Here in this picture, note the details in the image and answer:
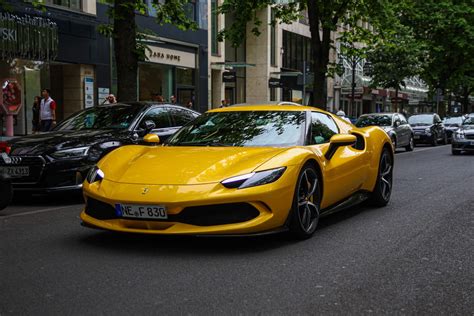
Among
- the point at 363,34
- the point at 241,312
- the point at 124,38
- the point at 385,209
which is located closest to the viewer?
the point at 241,312

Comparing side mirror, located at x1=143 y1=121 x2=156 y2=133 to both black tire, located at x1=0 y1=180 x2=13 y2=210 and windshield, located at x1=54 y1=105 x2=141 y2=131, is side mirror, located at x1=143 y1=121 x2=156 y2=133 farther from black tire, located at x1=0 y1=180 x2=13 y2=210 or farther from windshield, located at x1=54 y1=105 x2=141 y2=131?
black tire, located at x1=0 y1=180 x2=13 y2=210

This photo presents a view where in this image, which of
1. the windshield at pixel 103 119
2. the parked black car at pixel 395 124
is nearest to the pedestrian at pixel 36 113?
the windshield at pixel 103 119

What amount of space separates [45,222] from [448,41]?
35.8 meters

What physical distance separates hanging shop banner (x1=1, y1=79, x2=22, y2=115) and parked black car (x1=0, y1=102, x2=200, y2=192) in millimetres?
10207

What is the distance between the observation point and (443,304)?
387 cm

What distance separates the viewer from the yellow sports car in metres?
4.93

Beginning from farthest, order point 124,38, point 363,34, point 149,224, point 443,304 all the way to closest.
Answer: point 363,34, point 124,38, point 149,224, point 443,304

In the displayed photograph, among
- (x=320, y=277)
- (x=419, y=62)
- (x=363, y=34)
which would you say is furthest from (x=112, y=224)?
(x=419, y=62)

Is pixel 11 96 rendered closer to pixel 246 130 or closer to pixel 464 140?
pixel 464 140

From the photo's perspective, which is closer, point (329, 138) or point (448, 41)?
point (329, 138)

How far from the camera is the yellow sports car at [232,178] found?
16.2 feet

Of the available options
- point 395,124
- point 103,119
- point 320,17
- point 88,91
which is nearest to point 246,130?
point 103,119

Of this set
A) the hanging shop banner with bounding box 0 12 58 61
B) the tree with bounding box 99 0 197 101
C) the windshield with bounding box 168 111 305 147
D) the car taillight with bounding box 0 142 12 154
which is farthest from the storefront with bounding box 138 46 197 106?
the windshield with bounding box 168 111 305 147

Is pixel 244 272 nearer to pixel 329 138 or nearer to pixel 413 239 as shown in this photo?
pixel 413 239
